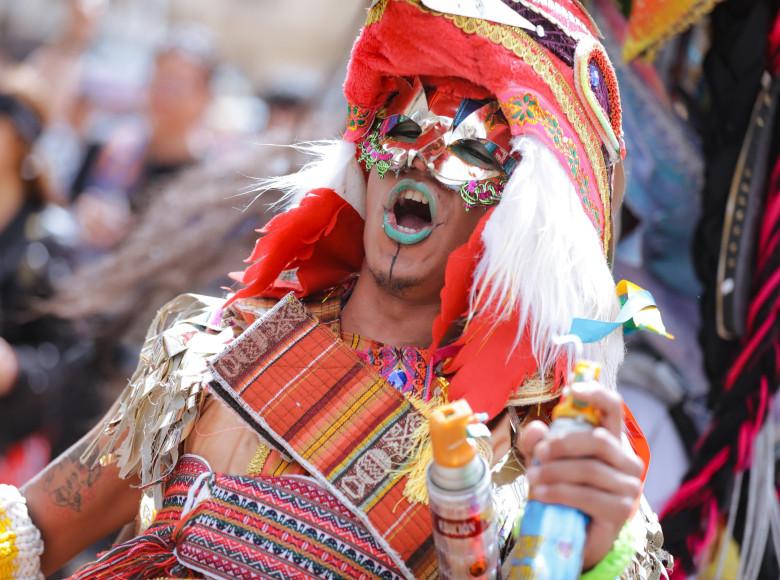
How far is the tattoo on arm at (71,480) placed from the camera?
93.6 inches

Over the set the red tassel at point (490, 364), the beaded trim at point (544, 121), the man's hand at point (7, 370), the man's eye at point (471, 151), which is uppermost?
the beaded trim at point (544, 121)

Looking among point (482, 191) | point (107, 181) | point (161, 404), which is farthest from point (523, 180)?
point (107, 181)

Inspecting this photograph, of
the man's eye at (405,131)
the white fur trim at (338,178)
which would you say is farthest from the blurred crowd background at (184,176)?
the man's eye at (405,131)

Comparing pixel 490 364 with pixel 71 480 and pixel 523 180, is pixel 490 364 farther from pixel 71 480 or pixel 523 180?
pixel 71 480

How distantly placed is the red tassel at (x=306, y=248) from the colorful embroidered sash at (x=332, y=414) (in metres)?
0.12

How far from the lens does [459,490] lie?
1715 mm

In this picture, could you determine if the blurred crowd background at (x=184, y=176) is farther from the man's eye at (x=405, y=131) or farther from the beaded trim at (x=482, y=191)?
the beaded trim at (x=482, y=191)

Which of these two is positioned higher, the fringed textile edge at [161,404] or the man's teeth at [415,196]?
the man's teeth at [415,196]

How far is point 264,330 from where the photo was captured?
93.4 inches

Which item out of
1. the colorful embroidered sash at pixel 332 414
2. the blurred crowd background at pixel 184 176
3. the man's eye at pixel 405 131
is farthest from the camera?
the blurred crowd background at pixel 184 176

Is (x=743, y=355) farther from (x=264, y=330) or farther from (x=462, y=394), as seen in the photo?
(x=264, y=330)

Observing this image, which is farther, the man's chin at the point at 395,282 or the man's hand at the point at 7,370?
the man's hand at the point at 7,370

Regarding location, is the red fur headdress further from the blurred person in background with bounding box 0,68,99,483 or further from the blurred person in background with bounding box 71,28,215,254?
the blurred person in background with bounding box 71,28,215,254

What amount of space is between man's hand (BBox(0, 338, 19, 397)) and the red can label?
2.86m
